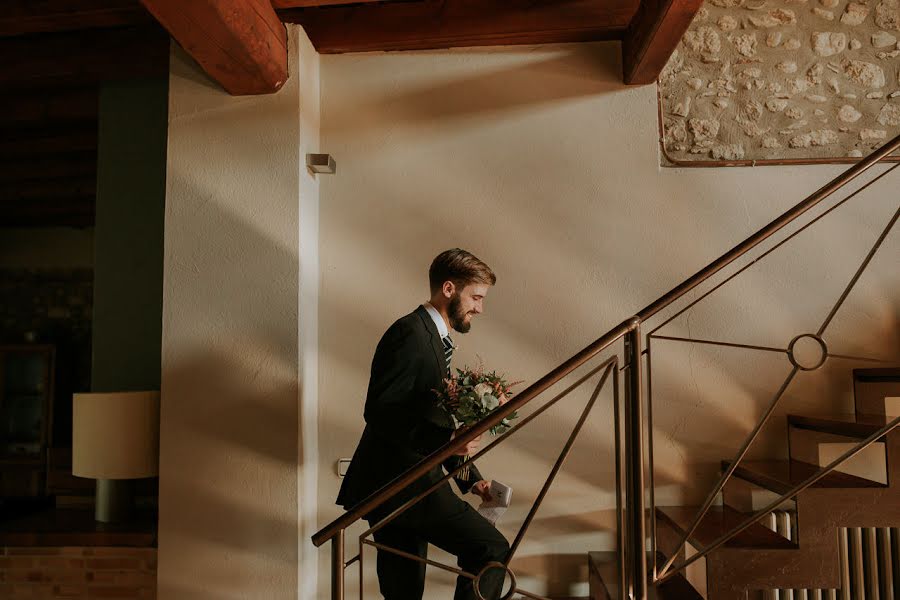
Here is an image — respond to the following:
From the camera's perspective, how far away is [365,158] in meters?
3.43

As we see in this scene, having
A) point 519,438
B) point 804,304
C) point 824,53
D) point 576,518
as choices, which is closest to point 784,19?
point 824,53

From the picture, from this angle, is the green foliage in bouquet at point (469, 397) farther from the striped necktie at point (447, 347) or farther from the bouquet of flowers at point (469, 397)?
the striped necktie at point (447, 347)

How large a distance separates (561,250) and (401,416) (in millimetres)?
1367

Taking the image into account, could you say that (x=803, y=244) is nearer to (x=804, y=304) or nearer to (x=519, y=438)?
(x=804, y=304)

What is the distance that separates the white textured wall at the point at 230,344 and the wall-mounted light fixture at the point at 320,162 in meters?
0.11

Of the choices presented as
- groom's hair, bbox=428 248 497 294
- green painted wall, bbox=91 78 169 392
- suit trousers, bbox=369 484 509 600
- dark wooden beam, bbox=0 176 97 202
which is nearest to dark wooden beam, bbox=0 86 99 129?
green painted wall, bbox=91 78 169 392

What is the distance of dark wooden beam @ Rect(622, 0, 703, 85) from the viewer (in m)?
2.67

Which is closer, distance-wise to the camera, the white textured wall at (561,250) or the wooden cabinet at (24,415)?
the white textured wall at (561,250)

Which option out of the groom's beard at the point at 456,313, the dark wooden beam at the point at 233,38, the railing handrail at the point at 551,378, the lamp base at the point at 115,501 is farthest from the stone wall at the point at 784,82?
the lamp base at the point at 115,501

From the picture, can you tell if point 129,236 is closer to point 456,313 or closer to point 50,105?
point 50,105

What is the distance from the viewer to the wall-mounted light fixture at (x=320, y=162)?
3236 millimetres

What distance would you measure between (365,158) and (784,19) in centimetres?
234

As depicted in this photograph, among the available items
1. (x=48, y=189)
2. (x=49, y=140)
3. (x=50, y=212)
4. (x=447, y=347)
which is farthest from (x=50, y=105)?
(x=447, y=347)

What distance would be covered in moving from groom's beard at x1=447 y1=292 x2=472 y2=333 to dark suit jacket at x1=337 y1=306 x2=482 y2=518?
0.52 ft
